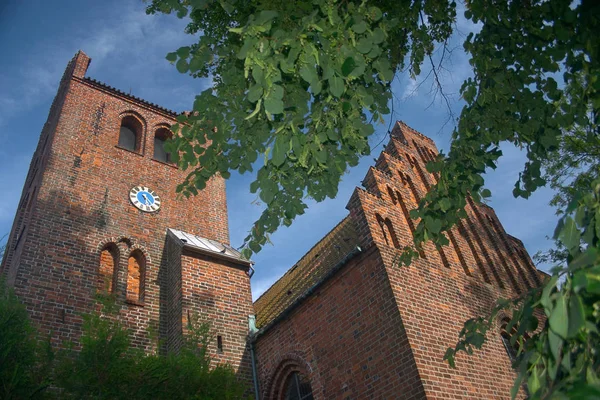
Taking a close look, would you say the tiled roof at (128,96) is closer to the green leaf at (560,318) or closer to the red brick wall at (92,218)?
the red brick wall at (92,218)

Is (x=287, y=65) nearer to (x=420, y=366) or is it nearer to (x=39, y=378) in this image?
(x=39, y=378)

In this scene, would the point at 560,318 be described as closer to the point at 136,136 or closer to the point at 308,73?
the point at 308,73

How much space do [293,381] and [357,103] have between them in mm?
7127

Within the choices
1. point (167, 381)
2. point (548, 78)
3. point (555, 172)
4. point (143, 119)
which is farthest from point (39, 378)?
point (555, 172)

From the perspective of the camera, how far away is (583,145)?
1148 cm

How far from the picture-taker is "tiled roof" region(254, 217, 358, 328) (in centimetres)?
973

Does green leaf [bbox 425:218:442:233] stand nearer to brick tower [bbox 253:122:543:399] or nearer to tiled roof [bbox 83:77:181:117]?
brick tower [bbox 253:122:543:399]

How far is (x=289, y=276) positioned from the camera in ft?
44.8

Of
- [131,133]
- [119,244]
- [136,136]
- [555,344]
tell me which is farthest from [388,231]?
[131,133]

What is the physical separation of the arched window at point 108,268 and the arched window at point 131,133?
432 cm

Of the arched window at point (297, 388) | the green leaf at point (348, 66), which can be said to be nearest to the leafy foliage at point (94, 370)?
the arched window at point (297, 388)

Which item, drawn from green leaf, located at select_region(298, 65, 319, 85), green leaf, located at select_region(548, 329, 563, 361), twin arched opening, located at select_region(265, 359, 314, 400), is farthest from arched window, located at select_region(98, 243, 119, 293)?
green leaf, located at select_region(548, 329, 563, 361)

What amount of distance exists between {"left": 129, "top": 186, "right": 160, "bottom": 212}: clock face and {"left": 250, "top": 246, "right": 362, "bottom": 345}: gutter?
15.0 ft

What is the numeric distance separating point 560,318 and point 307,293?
292 inches
